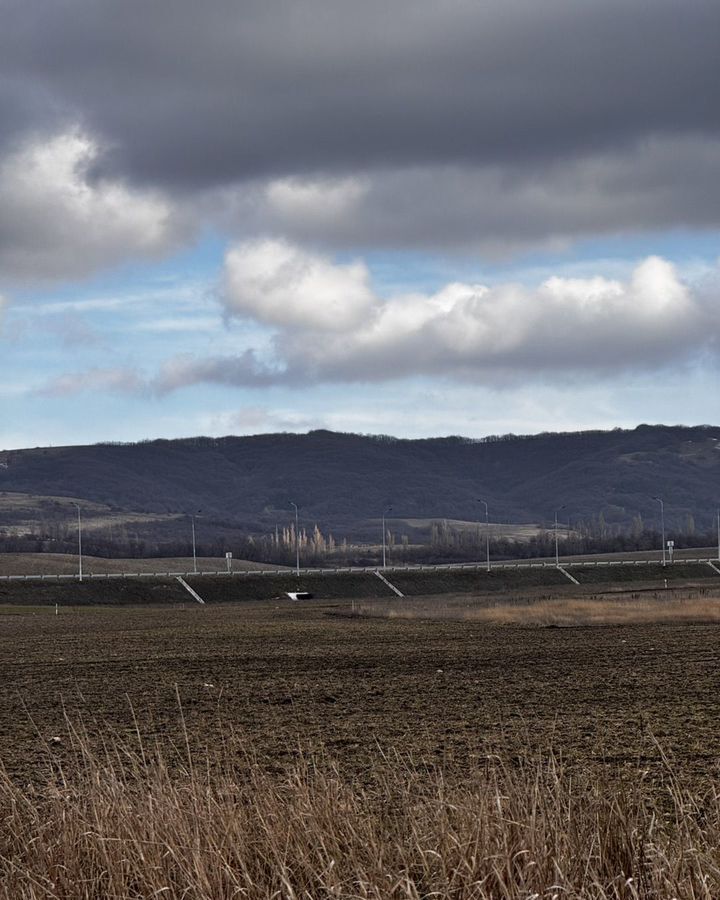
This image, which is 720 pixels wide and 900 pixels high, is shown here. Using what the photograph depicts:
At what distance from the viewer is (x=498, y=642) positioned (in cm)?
4881

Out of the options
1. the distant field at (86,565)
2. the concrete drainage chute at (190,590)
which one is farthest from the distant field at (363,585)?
the distant field at (86,565)

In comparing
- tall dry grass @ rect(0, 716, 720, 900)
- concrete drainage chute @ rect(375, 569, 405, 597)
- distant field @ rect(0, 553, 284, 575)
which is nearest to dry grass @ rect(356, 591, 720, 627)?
concrete drainage chute @ rect(375, 569, 405, 597)

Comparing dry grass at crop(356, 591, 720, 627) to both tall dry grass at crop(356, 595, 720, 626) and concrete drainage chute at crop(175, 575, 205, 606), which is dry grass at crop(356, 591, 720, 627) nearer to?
tall dry grass at crop(356, 595, 720, 626)

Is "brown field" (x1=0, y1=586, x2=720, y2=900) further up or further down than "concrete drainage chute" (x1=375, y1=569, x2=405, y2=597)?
further up

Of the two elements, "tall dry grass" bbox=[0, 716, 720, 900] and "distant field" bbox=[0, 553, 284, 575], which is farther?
"distant field" bbox=[0, 553, 284, 575]

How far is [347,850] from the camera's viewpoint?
35.6 feet

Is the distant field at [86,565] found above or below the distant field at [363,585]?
above

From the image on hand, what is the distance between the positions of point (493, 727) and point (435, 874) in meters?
13.8

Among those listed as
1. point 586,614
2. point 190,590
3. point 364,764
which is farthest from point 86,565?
point 364,764

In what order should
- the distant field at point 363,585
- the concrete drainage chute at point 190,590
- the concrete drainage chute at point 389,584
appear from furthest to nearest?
the concrete drainage chute at point 389,584 → the concrete drainage chute at point 190,590 → the distant field at point 363,585

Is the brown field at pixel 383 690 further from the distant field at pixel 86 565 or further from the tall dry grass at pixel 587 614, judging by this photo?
the distant field at pixel 86 565

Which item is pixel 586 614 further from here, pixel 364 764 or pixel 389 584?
pixel 389 584

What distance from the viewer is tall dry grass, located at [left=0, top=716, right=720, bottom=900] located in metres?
9.70

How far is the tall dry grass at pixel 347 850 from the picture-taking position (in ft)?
31.8
